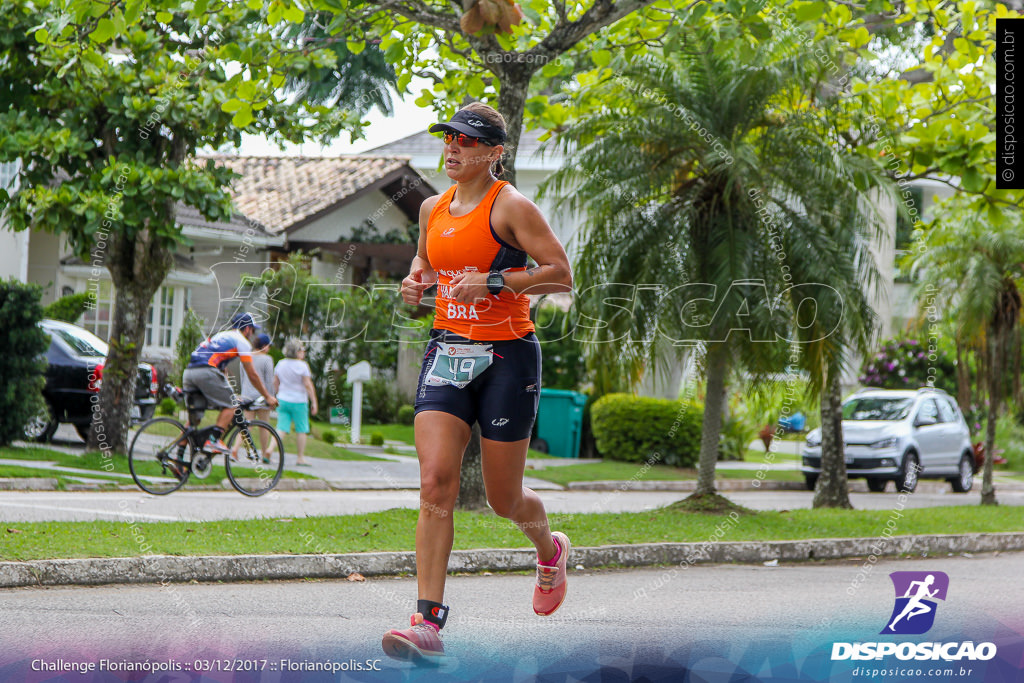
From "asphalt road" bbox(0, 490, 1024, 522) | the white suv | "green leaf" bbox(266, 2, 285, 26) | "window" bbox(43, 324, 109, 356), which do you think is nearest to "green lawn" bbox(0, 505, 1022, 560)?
"asphalt road" bbox(0, 490, 1024, 522)

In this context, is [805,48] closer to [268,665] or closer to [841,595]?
[841,595]

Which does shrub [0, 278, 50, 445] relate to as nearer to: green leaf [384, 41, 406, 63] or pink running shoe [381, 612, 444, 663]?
green leaf [384, 41, 406, 63]

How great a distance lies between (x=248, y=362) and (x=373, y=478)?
419cm

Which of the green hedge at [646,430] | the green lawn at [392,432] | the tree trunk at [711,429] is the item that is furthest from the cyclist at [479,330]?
the green hedge at [646,430]

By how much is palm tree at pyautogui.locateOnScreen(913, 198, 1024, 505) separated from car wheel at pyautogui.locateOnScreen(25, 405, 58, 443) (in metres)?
10.6

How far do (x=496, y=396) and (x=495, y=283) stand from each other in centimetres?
46

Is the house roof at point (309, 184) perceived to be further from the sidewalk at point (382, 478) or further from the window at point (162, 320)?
the sidewalk at point (382, 478)

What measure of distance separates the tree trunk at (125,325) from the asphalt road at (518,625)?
24.0 feet

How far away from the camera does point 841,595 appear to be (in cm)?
718

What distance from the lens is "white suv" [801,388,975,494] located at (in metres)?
18.8

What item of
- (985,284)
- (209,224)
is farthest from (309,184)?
(985,284)

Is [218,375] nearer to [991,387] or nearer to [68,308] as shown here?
[68,308]

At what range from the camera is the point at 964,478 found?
20562mm

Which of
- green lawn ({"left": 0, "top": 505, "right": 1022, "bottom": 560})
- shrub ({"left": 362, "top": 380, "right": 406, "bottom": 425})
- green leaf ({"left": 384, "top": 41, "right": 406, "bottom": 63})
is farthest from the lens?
shrub ({"left": 362, "top": 380, "right": 406, "bottom": 425})
